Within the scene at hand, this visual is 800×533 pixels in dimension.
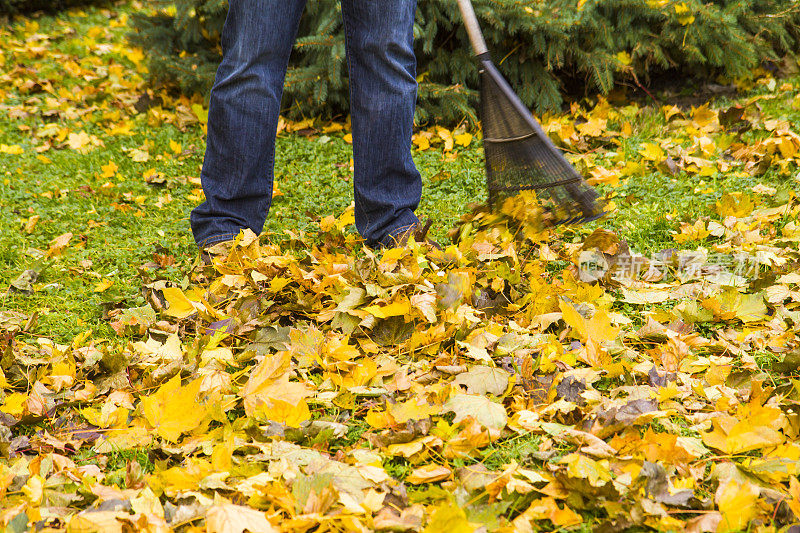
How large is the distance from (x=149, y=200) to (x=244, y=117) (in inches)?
42.2

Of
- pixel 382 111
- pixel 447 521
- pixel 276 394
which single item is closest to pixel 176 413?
pixel 276 394

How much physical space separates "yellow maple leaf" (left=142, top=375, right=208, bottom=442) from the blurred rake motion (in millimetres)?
1336

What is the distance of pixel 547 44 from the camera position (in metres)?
3.67

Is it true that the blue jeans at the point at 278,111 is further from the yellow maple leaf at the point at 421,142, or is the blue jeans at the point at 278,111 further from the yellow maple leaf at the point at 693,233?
the yellow maple leaf at the point at 421,142

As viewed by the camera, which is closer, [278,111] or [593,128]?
[278,111]

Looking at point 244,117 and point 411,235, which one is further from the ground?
point 244,117

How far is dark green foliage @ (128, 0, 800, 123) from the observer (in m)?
3.47

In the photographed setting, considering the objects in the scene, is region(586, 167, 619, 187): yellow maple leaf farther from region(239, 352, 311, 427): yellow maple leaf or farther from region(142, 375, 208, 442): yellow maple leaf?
region(142, 375, 208, 442): yellow maple leaf

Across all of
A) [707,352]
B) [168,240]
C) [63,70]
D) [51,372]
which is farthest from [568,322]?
[63,70]

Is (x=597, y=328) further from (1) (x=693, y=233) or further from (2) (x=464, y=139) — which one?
(2) (x=464, y=139)

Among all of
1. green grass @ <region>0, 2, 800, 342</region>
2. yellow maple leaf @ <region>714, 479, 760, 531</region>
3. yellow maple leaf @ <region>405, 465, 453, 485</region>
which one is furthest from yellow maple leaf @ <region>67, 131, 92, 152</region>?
yellow maple leaf @ <region>714, 479, 760, 531</region>

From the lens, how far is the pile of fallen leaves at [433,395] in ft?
4.18

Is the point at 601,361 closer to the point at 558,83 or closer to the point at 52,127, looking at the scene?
the point at 558,83

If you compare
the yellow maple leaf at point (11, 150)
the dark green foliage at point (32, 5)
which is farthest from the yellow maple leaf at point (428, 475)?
the dark green foliage at point (32, 5)
